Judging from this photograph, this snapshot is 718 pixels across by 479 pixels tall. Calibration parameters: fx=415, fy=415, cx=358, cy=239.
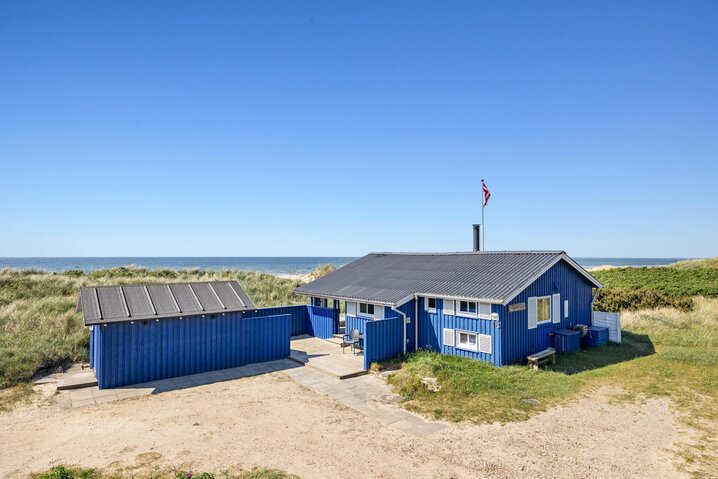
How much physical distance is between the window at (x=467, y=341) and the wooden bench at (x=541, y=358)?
1.96 m

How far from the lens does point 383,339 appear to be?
1608cm

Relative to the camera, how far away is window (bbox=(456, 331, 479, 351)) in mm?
15625

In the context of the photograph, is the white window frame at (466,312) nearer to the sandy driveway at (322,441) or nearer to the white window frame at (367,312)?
the white window frame at (367,312)

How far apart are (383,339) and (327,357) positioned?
2.68 metres

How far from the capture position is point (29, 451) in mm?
8922

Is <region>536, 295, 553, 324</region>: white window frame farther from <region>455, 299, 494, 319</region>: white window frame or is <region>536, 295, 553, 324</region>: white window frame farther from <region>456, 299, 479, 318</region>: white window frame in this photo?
<region>456, 299, 479, 318</region>: white window frame

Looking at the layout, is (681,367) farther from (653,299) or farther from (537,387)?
(653,299)

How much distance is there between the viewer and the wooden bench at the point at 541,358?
15.3 meters

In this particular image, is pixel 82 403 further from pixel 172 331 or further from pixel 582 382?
pixel 582 382

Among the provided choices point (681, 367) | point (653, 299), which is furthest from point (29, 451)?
point (653, 299)

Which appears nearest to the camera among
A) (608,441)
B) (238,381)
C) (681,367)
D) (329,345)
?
(608,441)

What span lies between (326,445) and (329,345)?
33.8 ft

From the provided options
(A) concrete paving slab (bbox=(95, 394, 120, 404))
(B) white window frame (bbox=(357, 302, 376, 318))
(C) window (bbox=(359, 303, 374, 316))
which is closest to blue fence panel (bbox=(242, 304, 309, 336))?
(B) white window frame (bbox=(357, 302, 376, 318))

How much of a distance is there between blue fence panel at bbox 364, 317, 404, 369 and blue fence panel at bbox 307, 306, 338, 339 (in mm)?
5044
